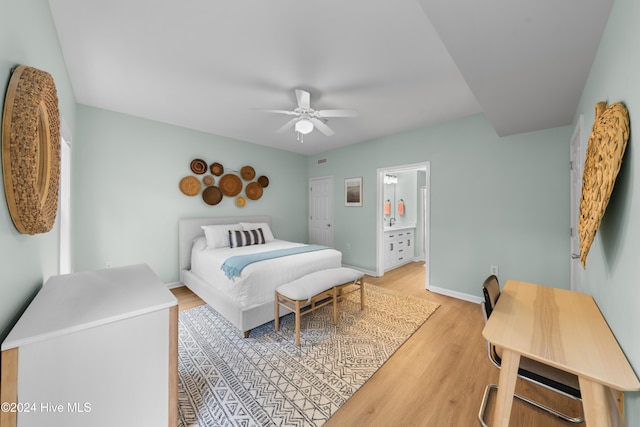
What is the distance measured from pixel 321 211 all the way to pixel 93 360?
4.44 metres

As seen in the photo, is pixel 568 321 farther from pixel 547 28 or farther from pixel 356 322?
pixel 356 322

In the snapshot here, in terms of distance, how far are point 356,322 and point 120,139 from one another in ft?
12.7

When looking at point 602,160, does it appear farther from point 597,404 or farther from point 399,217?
point 399,217

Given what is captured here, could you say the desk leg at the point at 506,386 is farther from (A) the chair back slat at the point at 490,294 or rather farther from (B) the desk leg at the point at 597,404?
(A) the chair back slat at the point at 490,294

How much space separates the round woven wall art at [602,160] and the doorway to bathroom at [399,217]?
8.98 ft

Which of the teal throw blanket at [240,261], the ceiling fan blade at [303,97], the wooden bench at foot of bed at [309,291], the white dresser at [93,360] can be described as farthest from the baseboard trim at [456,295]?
the white dresser at [93,360]

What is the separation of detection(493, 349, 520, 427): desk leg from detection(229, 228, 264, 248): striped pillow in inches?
126

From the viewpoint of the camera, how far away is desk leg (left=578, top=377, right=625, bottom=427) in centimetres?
86

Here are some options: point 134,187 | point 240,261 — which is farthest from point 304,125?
point 134,187

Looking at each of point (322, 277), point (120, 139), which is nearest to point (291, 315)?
point (322, 277)

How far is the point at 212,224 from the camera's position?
3947mm

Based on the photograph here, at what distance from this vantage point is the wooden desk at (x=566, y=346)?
2.84 ft

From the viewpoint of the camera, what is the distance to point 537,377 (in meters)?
1.20

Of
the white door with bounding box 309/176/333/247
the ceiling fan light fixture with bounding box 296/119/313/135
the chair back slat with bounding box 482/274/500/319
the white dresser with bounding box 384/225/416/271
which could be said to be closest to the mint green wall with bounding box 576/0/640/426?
the chair back slat with bounding box 482/274/500/319
